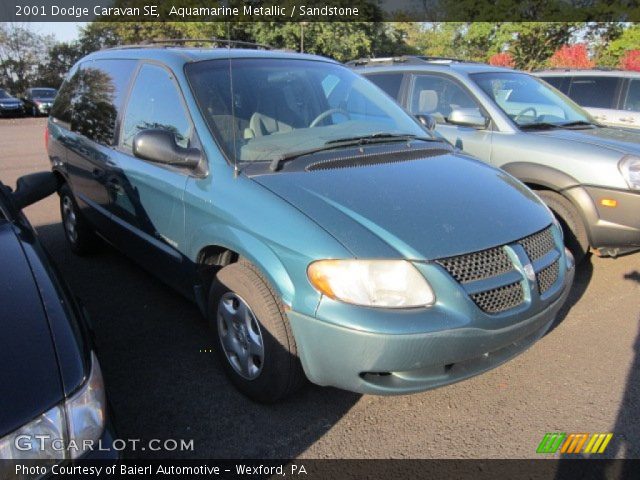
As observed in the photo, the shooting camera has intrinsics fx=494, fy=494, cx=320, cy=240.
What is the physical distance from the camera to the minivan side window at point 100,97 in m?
3.67

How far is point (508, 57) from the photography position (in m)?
24.3

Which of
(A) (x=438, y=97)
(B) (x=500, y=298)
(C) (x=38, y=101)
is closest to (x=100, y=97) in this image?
(A) (x=438, y=97)

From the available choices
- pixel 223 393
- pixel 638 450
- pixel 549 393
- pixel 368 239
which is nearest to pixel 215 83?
pixel 368 239

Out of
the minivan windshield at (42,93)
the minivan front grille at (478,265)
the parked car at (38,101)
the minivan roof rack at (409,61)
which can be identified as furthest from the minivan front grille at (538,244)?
the minivan windshield at (42,93)

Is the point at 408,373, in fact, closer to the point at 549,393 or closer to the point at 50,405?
the point at 549,393

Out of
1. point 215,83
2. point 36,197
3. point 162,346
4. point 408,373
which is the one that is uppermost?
point 215,83

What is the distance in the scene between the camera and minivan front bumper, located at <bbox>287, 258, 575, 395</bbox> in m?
2.05

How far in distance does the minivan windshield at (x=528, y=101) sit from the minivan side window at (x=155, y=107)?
316 centimetres

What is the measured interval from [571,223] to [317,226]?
2.94 m

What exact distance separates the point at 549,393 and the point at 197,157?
2.36 meters

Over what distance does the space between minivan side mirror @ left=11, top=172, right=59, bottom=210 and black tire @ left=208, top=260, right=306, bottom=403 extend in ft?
4.13

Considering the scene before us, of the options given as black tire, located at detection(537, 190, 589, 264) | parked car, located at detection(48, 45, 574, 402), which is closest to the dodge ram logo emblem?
parked car, located at detection(48, 45, 574, 402)

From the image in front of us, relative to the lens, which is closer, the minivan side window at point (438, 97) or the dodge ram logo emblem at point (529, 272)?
the dodge ram logo emblem at point (529, 272)

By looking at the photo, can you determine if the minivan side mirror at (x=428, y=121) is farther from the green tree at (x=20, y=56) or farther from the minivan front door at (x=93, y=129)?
the green tree at (x=20, y=56)
